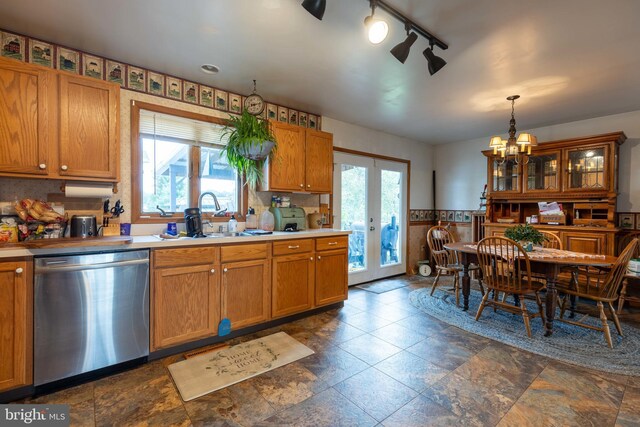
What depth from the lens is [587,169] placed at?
13.1 feet

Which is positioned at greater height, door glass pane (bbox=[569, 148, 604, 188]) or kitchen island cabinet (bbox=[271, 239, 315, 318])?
door glass pane (bbox=[569, 148, 604, 188])

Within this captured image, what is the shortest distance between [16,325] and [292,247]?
206cm

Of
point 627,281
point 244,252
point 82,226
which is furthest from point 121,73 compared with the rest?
point 627,281

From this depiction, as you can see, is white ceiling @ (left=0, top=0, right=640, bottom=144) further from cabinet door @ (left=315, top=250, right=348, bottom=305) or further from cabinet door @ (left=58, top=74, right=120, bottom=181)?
cabinet door @ (left=315, top=250, right=348, bottom=305)

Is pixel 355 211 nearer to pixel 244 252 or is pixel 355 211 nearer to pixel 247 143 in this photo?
pixel 247 143

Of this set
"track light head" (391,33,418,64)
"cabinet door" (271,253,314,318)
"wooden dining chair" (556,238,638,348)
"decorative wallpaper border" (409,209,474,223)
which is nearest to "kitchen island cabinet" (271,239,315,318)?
"cabinet door" (271,253,314,318)

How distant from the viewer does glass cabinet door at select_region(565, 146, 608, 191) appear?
12.6 feet

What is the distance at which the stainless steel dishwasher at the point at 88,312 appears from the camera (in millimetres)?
1920

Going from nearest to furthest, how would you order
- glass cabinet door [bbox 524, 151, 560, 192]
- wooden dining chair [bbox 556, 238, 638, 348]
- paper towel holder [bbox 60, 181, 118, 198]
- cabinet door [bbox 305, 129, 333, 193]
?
1. paper towel holder [bbox 60, 181, 118, 198]
2. wooden dining chair [bbox 556, 238, 638, 348]
3. cabinet door [bbox 305, 129, 333, 193]
4. glass cabinet door [bbox 524, 151, 560, 192]

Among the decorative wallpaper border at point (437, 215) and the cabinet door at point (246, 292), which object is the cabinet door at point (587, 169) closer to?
the decorative wallpaper border at point (437, 215)

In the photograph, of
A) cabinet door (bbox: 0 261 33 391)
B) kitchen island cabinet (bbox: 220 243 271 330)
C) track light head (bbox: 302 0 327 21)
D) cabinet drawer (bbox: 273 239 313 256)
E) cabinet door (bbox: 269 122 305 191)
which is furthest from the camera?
cabinet door (bbox: 269 122 305 191)

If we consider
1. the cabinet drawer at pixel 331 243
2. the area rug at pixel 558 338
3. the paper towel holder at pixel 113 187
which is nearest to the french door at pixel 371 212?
the cabinet drawer at pixel 331 243

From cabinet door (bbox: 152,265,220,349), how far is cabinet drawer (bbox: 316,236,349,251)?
117cm

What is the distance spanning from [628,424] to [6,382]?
3.67 meters
